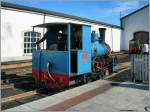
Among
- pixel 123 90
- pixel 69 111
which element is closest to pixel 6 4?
pixel 123 90

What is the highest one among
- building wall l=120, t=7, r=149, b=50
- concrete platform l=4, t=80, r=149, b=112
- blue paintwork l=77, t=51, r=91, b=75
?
building wall l=120, t=7, r=149, b=50

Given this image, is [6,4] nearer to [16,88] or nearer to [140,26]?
[16,88]

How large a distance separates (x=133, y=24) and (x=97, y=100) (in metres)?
32.1

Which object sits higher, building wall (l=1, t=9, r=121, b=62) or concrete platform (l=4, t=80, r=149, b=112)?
building wall (l=1, t=9, r=121, b=62)

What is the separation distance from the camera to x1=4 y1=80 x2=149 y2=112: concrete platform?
6879mm

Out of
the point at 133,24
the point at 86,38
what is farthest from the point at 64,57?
the point at 133,24

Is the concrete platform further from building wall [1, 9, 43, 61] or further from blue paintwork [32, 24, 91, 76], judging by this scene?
building wall [1, 9, 43, 61]

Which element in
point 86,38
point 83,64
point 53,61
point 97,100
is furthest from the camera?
point 86,38

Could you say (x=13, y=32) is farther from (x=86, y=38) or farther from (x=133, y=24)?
(x=133, y=24)

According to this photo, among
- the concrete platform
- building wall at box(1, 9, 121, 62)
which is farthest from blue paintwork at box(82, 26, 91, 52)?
building wall at box(1, 9, 121, 62)

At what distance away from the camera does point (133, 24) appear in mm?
Answer: 38188

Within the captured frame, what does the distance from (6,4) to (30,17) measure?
2.64 meters

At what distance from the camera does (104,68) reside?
13086mm

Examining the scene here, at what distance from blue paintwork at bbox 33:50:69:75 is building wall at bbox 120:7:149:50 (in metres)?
28.3
